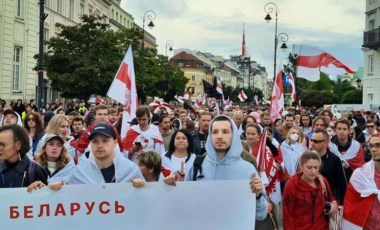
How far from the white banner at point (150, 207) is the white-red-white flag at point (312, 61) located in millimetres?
13077

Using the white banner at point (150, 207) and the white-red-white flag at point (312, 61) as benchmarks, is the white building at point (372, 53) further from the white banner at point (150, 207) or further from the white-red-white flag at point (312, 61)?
the white banner at point (150, 207)

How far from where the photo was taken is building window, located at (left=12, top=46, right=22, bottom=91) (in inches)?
1299

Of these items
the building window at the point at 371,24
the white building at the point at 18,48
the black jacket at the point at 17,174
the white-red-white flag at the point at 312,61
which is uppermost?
the building window at the point at 371,24

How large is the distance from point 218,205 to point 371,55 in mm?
47963

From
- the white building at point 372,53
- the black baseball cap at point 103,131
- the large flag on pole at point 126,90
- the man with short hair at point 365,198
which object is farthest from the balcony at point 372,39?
the black baseball cap at point 103,131

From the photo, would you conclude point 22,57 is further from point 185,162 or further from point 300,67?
point 185,162

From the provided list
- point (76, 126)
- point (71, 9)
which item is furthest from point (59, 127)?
point (71, 9)

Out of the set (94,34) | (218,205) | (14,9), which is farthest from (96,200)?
(14,9)

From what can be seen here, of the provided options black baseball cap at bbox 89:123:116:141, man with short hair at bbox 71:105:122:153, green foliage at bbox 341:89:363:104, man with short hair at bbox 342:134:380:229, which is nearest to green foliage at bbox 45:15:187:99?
man with short hair at bbox 71:105:122:153

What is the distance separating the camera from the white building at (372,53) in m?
46.6

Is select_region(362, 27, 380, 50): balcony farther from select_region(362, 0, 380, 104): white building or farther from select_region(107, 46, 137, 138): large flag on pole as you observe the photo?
select_region(107, 46, 137, 138): large flag on pole

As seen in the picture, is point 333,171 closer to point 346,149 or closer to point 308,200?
point 308,200

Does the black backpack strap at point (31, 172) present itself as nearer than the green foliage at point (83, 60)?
Yes

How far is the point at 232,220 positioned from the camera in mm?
4332
